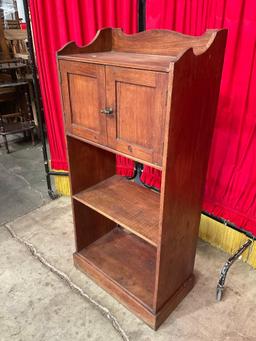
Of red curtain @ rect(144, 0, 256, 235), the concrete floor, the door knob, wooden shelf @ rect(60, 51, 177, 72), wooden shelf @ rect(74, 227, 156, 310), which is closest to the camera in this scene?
wooden shelf @ rect(60, 51, 177, 72)

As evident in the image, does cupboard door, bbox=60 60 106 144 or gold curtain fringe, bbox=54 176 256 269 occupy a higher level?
cupboard door, bbox=60 60 106 144

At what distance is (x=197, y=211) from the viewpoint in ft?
4.69

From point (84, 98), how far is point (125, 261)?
3.36 feet

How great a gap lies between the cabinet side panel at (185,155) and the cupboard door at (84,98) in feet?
1.15

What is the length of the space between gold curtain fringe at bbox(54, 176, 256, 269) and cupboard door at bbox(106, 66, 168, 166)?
1.00 m

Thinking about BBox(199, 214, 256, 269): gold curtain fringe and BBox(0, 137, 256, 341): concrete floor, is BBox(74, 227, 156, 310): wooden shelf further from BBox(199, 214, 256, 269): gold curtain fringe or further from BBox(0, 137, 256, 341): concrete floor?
BBox(199, 214, 256, 269): gold curtain fringe

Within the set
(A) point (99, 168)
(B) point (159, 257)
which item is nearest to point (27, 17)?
(A) point (99, 168)

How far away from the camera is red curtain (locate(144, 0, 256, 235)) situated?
1343mm

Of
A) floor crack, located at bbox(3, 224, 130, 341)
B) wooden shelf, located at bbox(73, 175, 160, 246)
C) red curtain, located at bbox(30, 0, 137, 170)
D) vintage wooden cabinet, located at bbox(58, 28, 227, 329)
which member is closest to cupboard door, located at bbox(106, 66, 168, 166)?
vintage wooden cabinet, located at bbox(58, 28, 227, 329)

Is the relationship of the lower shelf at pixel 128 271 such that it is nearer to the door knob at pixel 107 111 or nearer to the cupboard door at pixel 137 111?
the cupboard door at pixel 137 111

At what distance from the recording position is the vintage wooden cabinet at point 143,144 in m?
1.03

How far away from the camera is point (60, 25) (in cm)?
191

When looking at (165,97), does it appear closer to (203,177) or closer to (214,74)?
(214,74)

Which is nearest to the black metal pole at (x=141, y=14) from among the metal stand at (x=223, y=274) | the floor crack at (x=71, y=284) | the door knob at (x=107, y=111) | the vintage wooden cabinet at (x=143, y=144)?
the vintage wooden cabinet at (x=143, y=144)
